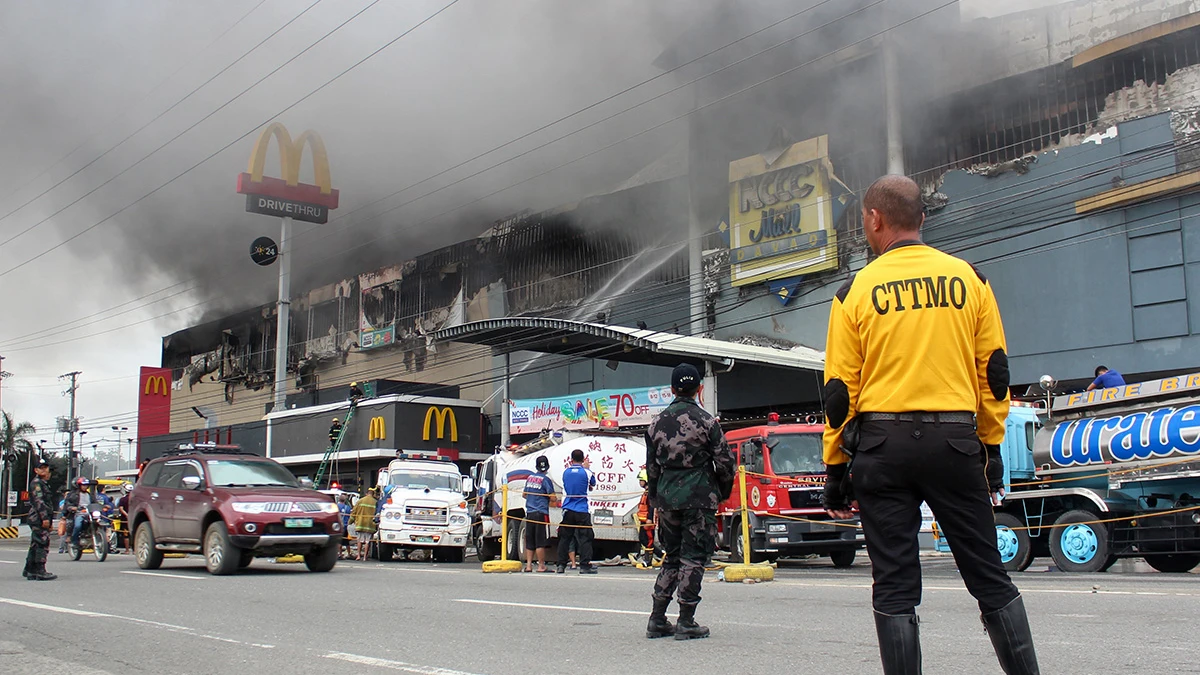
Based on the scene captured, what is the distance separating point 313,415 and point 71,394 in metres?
34.9

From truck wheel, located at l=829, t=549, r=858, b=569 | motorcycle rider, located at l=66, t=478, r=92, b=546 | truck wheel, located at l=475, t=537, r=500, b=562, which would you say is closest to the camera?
truck wheel, located at l=829, t=549, r=858, b=569

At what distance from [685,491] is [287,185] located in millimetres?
46001

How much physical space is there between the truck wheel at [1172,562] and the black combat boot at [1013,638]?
11.4 m

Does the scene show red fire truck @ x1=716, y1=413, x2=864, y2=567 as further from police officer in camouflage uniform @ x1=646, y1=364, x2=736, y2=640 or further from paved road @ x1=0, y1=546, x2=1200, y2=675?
police officer in camouflage uniform @ x1=646, y1=364, x2=736, y2=640

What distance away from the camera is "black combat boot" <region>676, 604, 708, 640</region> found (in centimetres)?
643

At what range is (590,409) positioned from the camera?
96.9 ft

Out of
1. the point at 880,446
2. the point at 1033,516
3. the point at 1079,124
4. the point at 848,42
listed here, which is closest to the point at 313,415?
the point at 848,42

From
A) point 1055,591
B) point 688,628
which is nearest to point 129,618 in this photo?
point 688,628

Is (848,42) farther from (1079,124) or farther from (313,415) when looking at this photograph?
(313,415)

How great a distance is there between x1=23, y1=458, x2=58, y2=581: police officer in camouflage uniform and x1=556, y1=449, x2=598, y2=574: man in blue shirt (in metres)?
6.62

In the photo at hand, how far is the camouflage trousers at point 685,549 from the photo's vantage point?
6379mm

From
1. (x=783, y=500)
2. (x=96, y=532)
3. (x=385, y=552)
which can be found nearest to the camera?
(x=783, y=500)

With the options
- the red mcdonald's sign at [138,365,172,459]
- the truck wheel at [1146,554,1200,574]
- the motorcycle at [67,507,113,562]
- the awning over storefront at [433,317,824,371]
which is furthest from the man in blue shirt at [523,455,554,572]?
the red mcdonald's sign at [138,365,172,459]

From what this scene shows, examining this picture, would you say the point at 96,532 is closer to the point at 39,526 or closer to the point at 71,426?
the point at 39,526
